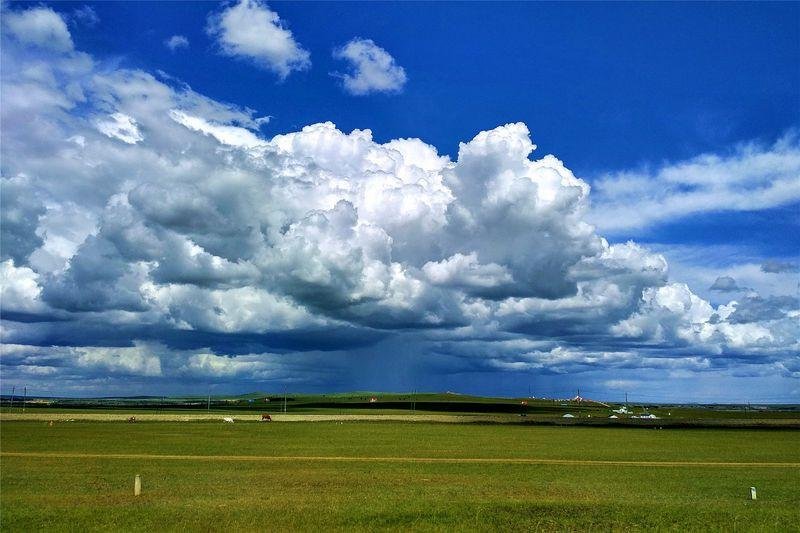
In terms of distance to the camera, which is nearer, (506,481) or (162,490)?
(162,490)

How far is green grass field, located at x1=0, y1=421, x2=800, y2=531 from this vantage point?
98.3 feet

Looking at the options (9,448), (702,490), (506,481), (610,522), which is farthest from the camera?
(9,448)

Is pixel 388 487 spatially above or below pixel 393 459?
above

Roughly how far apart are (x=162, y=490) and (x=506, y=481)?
75.9ft

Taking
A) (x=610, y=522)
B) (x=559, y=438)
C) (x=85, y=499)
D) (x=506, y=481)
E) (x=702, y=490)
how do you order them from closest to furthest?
(x=610, y=522) < (x=85, y=499) < (x=702, y=490) < (x=506, y=481) < (x=559, y=438)

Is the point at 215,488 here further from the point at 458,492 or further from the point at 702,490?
the point at 702,490

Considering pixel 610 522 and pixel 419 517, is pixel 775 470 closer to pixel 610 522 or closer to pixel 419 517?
pixel 610 522

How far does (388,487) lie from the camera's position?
1660 inches

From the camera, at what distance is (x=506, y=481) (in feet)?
150

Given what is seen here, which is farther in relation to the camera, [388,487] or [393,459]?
[393,459]

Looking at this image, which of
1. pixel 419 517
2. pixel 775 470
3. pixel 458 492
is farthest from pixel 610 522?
pixel 775 470

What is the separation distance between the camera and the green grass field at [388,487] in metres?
30.0

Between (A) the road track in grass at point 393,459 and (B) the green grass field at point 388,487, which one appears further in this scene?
(A) the road track in grass at point 393,459

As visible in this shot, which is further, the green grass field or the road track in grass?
the road track in grass
